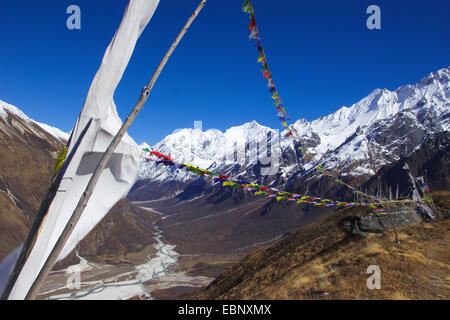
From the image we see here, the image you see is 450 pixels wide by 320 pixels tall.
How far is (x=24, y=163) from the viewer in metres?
137

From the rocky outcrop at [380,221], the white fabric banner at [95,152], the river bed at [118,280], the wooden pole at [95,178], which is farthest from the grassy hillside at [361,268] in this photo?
the river bed at [118,280]

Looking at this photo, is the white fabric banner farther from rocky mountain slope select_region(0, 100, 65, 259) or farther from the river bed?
rocky mountain slope select_region(0, 100, 65, 259)

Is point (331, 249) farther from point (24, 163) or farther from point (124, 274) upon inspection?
point (24, 163)

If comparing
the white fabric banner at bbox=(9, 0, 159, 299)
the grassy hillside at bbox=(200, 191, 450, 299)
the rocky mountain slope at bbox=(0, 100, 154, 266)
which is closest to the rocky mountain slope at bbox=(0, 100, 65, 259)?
the rocky mountain slope at bbox=(0, 100, 154, 266)

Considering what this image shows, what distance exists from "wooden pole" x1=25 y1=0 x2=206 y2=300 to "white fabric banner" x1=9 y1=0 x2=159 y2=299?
37 cm

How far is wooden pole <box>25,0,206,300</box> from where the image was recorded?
2809mm

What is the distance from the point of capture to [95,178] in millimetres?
2963

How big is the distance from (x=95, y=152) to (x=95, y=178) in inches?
24.6

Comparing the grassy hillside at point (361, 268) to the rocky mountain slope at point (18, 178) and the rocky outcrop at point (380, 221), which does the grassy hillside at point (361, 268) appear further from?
the rocky mountain slope at point (18, 178)

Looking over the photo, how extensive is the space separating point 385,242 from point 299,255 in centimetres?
633

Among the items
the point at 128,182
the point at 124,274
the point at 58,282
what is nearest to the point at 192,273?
the point at 124,274

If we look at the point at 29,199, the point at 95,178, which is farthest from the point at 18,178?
the point at 95,178

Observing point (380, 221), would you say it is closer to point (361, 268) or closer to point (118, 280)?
point (361, 268)
